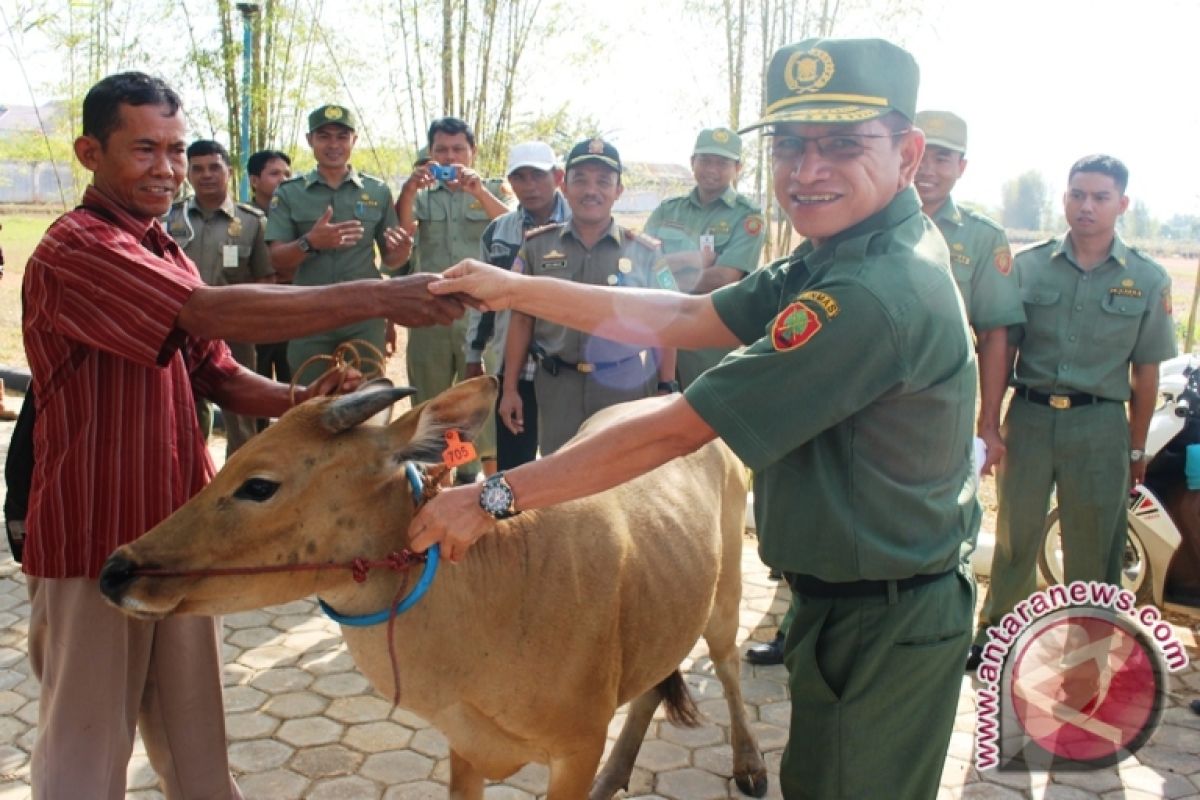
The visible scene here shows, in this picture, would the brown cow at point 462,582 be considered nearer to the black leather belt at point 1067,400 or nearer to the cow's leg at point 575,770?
the cow's leg at point 575,770

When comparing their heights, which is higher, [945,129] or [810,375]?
[945,129]

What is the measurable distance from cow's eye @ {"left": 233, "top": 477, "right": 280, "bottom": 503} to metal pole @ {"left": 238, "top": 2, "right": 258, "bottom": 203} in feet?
26.8

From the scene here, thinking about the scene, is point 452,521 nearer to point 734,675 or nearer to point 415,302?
point 415,302

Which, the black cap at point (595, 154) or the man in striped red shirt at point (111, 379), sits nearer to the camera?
the man in striped red shirt at point (111, 379)

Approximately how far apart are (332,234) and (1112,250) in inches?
183

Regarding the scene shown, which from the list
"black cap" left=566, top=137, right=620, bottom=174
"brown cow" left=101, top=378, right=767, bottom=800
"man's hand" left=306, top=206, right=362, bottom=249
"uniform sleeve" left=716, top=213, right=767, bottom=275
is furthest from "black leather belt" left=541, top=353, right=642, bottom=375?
"brown cow" left=101, top=378, right=767, bottom=800

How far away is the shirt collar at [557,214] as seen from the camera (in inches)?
262

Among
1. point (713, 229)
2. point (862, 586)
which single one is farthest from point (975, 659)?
point (713, 229)

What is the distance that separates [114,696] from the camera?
2.77m

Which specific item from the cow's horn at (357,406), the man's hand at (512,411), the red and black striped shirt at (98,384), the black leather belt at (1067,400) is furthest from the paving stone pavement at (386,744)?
the cow's horn at (357,406)

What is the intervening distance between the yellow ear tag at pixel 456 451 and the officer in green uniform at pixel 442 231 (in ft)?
15.7

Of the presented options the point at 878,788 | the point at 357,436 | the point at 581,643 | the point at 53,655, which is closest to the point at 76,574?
the point at 53,655

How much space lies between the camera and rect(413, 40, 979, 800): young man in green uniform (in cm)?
221

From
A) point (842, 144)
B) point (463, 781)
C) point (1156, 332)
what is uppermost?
point (842, 144)
